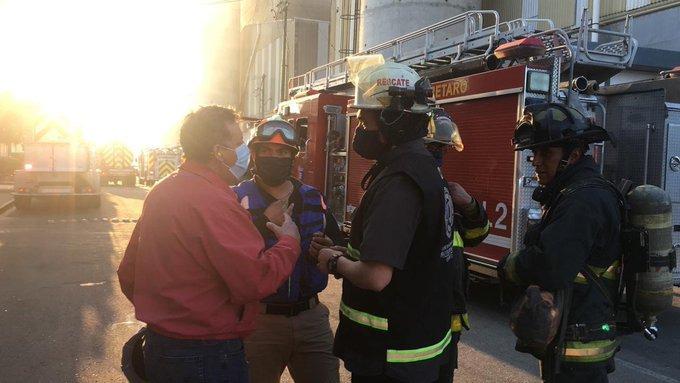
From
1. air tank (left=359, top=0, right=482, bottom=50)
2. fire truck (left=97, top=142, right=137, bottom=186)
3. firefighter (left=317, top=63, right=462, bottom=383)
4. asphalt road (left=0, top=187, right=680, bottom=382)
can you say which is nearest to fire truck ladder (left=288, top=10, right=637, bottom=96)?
asphalt road (left=0, top=187, right=680, bottom=382)

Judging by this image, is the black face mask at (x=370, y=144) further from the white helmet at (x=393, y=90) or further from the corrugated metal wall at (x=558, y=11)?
the corrugated metal wall at (x=558, y=11)

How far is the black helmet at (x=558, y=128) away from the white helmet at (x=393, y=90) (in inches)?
23.1

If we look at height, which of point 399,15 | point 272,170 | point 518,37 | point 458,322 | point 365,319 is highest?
point 399,15

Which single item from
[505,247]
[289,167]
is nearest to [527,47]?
[505,247]

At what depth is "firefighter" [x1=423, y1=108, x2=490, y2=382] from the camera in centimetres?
293

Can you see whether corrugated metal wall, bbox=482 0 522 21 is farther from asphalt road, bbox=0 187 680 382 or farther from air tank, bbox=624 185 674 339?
air tank, bbox=624 185 674 339

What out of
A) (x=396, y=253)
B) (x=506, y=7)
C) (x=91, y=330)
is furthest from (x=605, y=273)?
(x=506, y=7)

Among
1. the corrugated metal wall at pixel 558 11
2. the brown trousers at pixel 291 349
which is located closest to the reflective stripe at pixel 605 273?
the brown trousers at pixel 291 349

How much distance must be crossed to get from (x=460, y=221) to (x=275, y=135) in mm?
1099

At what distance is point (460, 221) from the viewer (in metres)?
3.11

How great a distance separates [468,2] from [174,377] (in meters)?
21.0

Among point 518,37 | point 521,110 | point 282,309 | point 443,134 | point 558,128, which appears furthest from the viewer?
point 518,37

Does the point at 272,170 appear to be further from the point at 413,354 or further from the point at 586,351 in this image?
the point at 586,351

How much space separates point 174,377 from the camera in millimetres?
2072
